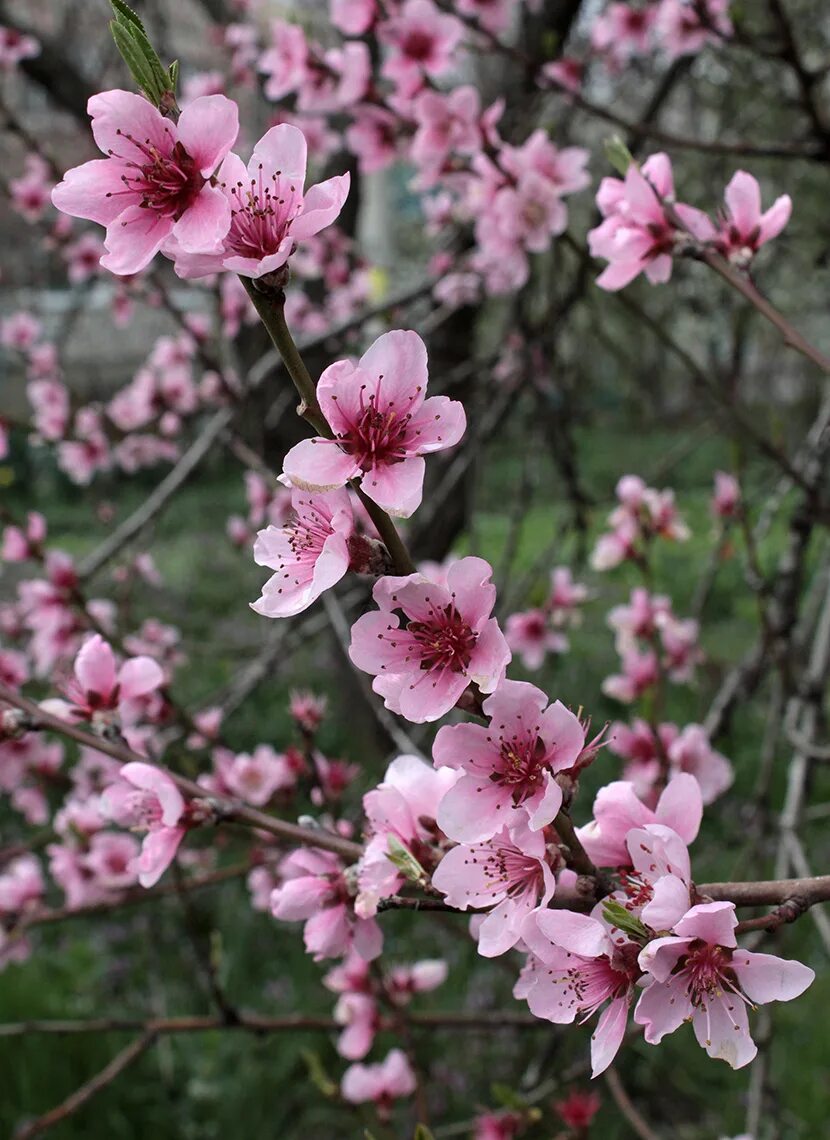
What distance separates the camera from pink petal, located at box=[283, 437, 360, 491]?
686mm

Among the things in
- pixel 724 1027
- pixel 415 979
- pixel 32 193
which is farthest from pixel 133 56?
pixel 32 193

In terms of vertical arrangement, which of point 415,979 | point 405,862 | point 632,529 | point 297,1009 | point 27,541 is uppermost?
point 405,862

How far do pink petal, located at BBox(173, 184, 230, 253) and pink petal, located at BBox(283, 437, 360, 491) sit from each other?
0.14m

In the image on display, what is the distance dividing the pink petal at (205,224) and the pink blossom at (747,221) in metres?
0.66

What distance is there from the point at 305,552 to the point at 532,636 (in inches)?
62.1

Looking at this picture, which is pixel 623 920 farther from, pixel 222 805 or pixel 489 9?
pixel 489 9

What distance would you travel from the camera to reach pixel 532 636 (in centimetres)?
235

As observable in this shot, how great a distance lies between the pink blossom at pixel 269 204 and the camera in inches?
27.5

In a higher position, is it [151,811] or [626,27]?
[151,811]

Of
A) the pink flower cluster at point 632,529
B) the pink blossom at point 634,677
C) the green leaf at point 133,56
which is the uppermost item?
the green leaf at point 133,56

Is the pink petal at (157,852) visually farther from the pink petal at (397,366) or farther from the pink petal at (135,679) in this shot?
the pink petal at (397,366)

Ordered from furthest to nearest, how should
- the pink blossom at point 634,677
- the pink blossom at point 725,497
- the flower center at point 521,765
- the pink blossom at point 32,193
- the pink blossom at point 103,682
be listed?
the pink blossom at point 32,193 < the pink blossom at point 725,497 < the pink blossom at point 634,677 < the pink blossom at point 103,682 < the flower center at point 521,765

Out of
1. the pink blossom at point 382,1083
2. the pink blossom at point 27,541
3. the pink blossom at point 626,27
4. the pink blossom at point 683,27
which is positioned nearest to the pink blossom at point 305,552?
the pink blossom at point 382,1083

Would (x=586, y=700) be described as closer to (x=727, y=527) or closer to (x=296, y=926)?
(x=296, y=926)
